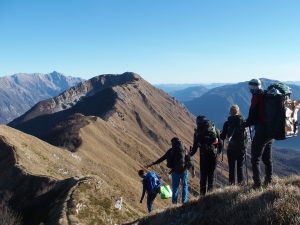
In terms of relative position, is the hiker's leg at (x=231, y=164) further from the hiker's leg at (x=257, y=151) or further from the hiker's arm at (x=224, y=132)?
the hiker's leg at (x=257, y=151)

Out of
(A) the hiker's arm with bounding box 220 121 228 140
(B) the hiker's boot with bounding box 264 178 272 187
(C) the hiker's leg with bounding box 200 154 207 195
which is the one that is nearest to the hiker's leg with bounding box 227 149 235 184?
(A) the hiker's arm with bounding box 220 121 228 140

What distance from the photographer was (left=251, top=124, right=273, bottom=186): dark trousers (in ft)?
42.1

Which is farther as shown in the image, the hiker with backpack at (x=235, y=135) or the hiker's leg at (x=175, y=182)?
the hiker's leg at (x=175, y=182)

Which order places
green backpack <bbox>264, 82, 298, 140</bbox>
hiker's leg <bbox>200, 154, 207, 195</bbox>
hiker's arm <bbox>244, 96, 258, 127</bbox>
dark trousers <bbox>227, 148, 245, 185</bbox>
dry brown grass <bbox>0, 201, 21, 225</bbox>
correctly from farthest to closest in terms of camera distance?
dry brown grass <bbox>0, 201, 21, 225</bbox>
dark trousers <bbox>227, 148, 245, 185</bbox>
hiker's leg <bbox>200, 154, 207, 195</bbox>
hiker's arm <bbox>244, 96, 258, 127</bbox>
green backpack <bbox>264, 82, 298, 140</bbox>

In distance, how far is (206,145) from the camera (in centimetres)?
1554

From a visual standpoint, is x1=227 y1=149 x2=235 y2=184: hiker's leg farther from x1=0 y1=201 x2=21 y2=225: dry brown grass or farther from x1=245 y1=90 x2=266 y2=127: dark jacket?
x1=0 y1=201 x2=21 y2=225: dry brown grass

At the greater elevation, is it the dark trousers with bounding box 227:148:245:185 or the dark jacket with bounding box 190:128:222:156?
the dark jacket with bounding box 190:128:222:156

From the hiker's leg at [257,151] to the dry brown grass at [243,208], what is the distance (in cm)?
49

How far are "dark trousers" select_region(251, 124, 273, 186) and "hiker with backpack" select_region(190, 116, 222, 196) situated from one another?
2133 mm

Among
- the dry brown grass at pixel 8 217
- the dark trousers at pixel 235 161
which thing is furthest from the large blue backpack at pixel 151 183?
the dry brown grass at pixel 8 217

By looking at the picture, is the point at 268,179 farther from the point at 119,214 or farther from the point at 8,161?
the point at 8,161

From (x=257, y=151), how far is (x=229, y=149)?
3.36 m

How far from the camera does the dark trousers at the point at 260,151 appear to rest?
12836 mm

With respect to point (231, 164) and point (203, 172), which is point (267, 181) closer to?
point (203, 172)
